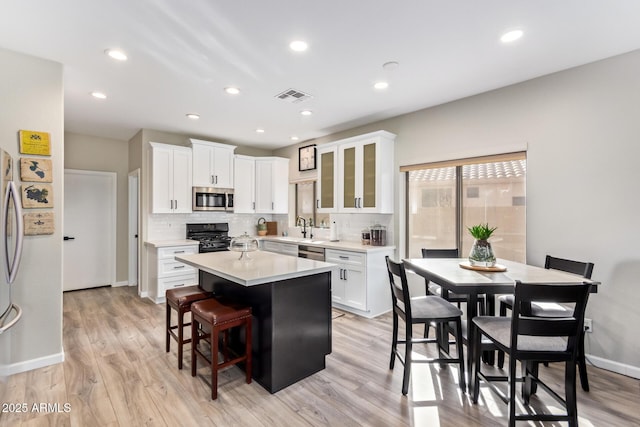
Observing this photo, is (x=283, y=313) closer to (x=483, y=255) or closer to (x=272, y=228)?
(x=483, y=255)

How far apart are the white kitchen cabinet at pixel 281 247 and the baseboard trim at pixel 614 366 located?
3582 mm

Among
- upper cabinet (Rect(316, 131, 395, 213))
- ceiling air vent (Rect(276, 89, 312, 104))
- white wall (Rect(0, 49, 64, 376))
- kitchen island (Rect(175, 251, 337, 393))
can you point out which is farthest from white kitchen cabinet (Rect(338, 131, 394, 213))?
white wall (Rect(0, 49, 64, 376))

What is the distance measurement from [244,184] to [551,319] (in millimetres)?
4950

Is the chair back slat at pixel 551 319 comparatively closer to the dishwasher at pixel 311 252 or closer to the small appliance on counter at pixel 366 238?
the small appliance on counter at pixel 366 238

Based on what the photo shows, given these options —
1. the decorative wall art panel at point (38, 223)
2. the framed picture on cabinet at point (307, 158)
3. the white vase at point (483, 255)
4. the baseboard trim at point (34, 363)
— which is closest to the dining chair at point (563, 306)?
the white vase at point (483, 255)

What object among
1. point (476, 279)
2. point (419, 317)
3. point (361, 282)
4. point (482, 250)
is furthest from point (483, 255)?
point (361, 282)

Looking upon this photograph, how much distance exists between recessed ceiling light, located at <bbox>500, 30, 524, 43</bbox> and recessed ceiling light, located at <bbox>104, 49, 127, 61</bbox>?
3.06m

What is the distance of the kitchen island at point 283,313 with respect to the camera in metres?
2.33

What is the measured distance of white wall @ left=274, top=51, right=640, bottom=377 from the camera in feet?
8.44

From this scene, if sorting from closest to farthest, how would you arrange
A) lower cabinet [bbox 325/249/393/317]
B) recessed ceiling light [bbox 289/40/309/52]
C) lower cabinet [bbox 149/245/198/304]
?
recessed ceiling light [bbox 289/40/309/52] < lower cabinet [bbox 325/249/393/317] < lower cabinet [bbox 149/245/198/304]

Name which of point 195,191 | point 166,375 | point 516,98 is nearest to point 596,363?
point 516,98

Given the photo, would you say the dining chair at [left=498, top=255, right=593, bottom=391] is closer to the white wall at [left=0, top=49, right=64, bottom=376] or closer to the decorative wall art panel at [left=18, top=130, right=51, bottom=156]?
the white wall at [left=0, top=49, right=64, bottom=376]

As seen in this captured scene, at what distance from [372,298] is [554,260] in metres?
2.01

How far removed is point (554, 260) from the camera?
274 cm
